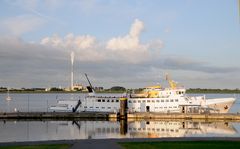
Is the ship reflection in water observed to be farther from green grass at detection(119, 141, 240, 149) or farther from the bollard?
green grass at detection(119, 141, 240, 149)

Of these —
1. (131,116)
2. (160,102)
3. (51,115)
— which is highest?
(160,102)

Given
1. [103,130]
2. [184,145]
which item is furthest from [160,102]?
[184,145]

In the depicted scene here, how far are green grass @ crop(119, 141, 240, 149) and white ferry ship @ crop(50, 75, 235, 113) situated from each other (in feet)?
188

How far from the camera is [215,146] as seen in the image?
31.8m

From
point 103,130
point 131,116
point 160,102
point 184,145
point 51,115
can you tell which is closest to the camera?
point 184,145

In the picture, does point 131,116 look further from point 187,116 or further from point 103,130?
point 103,130

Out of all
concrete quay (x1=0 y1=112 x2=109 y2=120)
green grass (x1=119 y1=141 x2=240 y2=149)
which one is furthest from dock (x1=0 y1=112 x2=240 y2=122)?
green grass (x1=119 y1=141 x2=240 y2=149)

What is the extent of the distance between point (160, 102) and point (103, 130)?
32.9 meters

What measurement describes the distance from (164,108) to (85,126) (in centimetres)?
2699

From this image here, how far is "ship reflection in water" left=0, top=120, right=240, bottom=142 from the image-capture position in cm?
5834

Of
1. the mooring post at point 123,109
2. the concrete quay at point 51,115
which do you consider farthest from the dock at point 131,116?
the mooring post at point 123,109

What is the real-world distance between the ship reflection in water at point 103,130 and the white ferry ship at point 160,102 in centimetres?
1441

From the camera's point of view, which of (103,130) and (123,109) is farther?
(123,109)

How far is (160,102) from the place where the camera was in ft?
317
